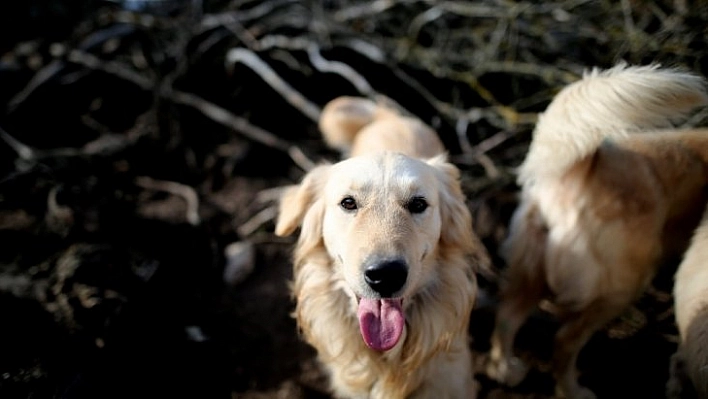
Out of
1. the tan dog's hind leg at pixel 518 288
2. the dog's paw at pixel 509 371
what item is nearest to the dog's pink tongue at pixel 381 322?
the tan dog's hind leg at pixel 518 288

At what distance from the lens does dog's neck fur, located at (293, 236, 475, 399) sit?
228 centimetres

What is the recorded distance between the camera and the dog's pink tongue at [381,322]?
2.00 meters

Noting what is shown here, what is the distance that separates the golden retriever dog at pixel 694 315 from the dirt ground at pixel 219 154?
0.72 m

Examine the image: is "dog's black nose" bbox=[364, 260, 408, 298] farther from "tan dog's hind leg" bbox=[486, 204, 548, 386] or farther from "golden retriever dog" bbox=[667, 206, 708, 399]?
"golden retriever dog" bbox=[667, 206, 708, 399]

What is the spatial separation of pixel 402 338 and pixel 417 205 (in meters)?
0.64

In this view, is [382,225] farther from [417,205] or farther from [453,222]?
[453,222]

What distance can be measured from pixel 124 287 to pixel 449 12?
11.7 ft

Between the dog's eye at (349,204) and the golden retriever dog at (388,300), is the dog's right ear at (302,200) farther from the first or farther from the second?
the dog's eye at (349,204)

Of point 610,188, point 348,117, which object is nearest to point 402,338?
point 610,188

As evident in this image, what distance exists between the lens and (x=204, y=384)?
9.63ft

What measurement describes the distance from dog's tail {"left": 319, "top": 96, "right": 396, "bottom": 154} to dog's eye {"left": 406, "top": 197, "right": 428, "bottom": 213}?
1533mm

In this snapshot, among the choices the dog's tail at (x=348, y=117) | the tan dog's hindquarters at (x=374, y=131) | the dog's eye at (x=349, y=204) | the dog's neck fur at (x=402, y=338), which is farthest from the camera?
the dog's tail at (x=348, y=117)

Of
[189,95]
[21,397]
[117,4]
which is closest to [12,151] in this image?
[189,95]

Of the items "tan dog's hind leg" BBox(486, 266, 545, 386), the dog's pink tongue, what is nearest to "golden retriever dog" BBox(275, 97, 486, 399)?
the dog's pink tongue
